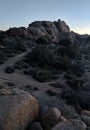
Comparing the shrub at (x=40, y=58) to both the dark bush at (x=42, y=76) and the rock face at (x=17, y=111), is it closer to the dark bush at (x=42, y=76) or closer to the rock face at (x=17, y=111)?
the dark bush at (x=42, y=76)

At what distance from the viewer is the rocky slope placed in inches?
438

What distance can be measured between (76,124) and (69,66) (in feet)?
78.8

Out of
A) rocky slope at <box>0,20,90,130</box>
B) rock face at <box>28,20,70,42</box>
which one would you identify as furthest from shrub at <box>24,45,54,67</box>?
rock face at <box>28,20,70,42</box>

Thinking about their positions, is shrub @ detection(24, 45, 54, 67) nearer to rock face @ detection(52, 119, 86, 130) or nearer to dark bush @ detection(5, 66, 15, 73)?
dark bush @ detection(5, 66, 15, 73)

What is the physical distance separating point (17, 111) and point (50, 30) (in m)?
66.2

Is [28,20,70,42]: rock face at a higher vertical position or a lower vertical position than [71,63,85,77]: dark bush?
higher

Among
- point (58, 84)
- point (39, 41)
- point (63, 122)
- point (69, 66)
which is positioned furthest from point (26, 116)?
point (39, 41)

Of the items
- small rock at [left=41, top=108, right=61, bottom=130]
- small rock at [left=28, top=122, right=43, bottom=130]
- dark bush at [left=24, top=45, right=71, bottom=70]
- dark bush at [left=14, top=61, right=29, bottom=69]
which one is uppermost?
dark bush at [left=24, top=45, right=71, bottom=70]

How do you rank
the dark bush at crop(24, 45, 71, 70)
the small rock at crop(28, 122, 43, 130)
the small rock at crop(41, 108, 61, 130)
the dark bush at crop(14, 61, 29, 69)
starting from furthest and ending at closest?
the dark bush at crop(24, 45, 71, 70), the dark bush at crop(14, 61, 29, 69), the small rock at crop(41, 108, 61, 130), the small rock at crop(28, 122, 43, 130)

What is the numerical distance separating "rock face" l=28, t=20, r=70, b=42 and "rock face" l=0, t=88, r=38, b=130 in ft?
188

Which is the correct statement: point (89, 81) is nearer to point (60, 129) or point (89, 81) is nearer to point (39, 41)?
point (60, 129)

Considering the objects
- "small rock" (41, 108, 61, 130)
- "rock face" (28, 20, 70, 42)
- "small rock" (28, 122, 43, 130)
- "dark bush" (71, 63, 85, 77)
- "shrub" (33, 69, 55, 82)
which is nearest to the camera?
"small rock" (28, 122, 43, 130)

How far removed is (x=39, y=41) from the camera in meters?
60.8

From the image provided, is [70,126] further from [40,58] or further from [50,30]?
[50,30]
